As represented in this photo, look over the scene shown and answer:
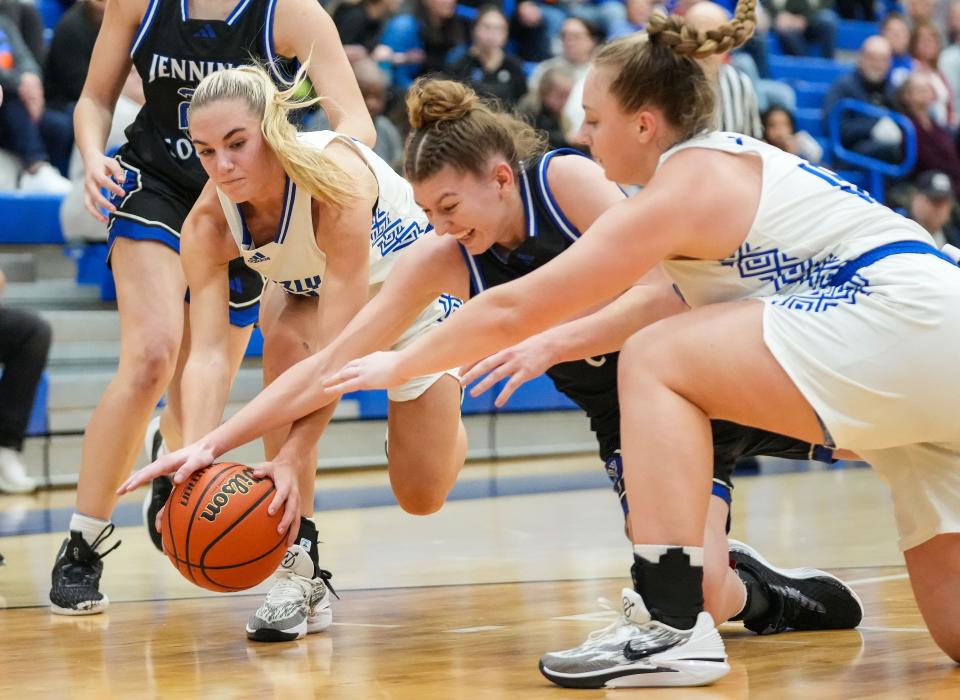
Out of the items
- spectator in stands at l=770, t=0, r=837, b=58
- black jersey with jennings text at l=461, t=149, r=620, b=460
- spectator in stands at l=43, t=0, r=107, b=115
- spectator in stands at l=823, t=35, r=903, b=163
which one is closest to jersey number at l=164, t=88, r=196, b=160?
black jersey with jennings text at l=461, t=149, r=620, b=460

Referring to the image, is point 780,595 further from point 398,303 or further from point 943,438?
point 398,303

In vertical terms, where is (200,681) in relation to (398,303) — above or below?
below

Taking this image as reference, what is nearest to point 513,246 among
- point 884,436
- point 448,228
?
point 448,228

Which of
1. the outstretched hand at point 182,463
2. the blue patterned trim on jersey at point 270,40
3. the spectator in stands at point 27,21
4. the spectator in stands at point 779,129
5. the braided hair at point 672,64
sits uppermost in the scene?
the spectator in stands at point 27,21

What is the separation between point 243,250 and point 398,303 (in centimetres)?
52

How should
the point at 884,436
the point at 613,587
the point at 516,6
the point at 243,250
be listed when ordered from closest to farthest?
the point at 884,436
the point at 243,250
the point at 613,587
the point at 516,6

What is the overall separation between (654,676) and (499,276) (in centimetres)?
107

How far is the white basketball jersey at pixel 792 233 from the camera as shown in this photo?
2.84m

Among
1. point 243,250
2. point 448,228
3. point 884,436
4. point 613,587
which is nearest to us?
point 884,436

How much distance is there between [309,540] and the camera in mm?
3758

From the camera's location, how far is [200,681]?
2.94 m

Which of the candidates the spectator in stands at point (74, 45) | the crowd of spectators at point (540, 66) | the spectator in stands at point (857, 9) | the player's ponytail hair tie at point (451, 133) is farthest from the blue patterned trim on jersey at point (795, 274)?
the spectator in stands at point (857, 9)

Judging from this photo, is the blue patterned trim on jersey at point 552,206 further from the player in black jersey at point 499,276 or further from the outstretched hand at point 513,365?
the outstretched hand at point 513,365

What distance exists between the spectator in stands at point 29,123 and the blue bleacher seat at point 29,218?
0.13m
